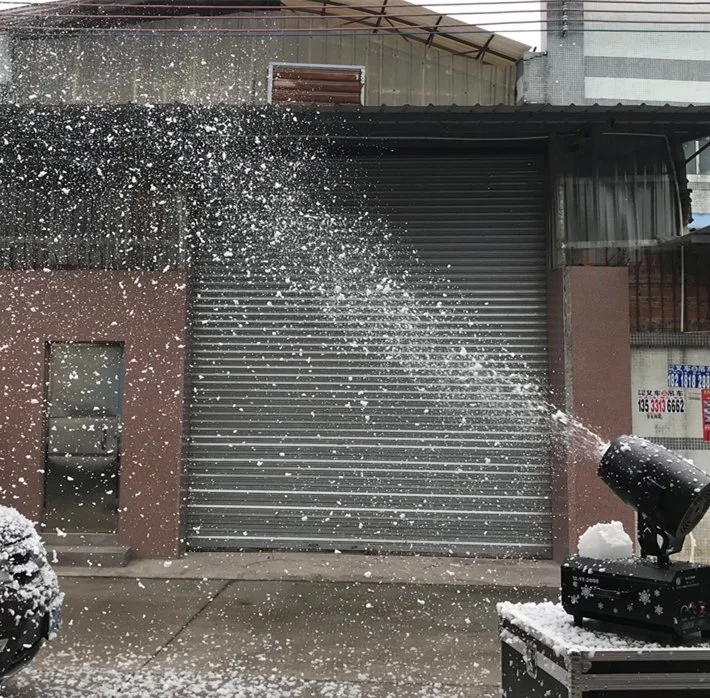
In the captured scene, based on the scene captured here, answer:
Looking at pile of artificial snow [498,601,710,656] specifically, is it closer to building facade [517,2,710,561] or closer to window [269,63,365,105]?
building facade [517,2,710,561]

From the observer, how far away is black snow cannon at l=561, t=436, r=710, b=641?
245 cm

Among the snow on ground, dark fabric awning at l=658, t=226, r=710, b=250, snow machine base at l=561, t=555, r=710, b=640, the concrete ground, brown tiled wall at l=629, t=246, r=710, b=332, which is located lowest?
the concrete ground

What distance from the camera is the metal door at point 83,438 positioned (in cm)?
812

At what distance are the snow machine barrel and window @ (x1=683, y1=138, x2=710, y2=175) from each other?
286 inches

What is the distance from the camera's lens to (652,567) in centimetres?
260

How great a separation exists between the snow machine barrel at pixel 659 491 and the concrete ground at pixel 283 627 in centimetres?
226

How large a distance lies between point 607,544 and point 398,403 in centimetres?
556

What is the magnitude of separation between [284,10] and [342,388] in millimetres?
5126

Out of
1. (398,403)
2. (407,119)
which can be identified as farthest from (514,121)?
(398,403)

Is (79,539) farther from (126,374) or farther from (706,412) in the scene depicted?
(706,412)

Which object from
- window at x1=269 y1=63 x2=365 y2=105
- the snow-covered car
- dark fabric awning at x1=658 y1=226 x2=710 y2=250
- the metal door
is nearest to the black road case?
the snow-covered car

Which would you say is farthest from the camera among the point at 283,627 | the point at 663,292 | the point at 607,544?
the point at 663,292

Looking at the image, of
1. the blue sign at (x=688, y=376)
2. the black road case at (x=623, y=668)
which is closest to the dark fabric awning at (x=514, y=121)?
the blue sign at (x=688, y=376)

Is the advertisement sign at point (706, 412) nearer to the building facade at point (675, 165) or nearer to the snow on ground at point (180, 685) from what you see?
the building facade at point (675, 165)
